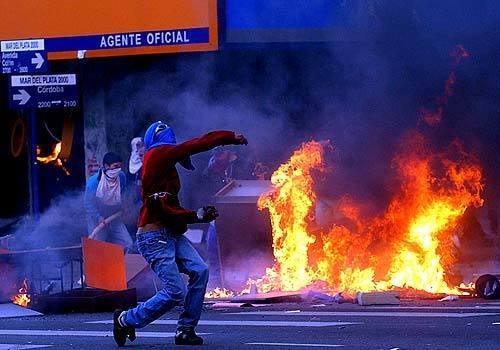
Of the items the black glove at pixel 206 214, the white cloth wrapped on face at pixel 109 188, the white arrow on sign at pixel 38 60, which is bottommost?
the black glove at pixel 206 214

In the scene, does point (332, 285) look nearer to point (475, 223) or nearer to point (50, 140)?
point (475, 223)

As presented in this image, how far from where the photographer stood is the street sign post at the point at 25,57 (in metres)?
17.1

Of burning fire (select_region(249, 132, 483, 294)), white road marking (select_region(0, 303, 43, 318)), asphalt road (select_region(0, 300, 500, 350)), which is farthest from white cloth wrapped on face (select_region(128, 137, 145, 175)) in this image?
asphalt road (select_region(0, 300, 500, 350))

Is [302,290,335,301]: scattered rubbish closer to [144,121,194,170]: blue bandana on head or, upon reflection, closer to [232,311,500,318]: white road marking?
[232,311,500,318]: white road marking

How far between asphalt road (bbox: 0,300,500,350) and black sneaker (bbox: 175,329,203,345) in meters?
0.08

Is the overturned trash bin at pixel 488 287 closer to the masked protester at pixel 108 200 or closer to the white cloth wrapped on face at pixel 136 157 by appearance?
the masked protester at pixel 108 200

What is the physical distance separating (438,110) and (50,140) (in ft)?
24.9

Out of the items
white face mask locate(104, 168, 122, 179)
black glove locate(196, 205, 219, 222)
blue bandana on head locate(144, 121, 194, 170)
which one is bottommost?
black glove locate(196, 205, 219, 222)

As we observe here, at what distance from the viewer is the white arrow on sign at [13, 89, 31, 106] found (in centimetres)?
1688

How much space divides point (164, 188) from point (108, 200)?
21.9 ft

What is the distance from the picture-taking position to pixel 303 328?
10367 mm

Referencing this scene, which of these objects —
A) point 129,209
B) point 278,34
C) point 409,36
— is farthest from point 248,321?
point 278,34

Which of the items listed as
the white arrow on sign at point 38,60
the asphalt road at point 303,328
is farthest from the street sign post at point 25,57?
the asphalt road at point 303,328

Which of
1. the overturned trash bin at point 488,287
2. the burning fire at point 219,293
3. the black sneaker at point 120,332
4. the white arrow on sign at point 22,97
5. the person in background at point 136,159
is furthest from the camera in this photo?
the white arrow on sign at point 22,97
